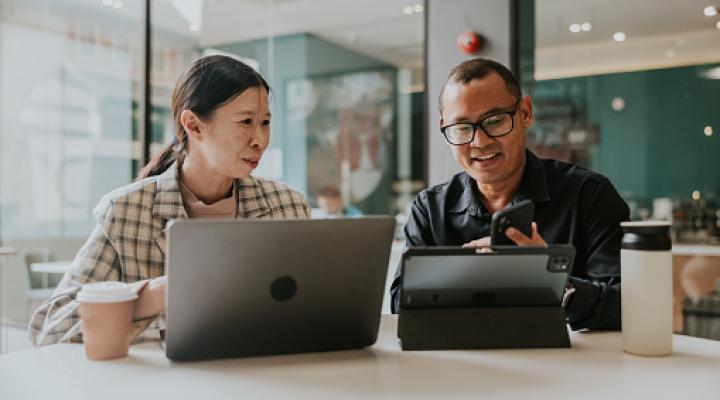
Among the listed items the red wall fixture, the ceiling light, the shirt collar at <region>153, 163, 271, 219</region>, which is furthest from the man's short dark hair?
the ceiling light

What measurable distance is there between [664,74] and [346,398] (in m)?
4.80

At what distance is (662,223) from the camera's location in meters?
0.96

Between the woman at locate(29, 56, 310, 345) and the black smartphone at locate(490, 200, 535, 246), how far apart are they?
2.64ft

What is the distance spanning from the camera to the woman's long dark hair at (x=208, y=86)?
1.62 meters

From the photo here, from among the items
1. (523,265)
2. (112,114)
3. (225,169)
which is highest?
(112,114)

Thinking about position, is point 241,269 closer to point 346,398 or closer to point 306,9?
point 346,398

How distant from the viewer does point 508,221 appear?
42.6 inches

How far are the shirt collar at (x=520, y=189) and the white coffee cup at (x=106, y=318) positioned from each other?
102 cm

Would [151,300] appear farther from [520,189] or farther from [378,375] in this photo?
[520,189]

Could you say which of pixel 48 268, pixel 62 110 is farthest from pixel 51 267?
pixel 62 110

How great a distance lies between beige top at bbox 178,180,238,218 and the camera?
1649 mm

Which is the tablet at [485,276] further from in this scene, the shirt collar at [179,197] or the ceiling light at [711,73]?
the ceiling light at [711,73]

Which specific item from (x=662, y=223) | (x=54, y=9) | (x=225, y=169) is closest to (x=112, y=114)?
(x=54, y=9)

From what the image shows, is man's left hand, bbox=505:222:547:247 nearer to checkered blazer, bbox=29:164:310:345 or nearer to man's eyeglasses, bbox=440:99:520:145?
man's eyeglasses, bbox=440:99:520:145
